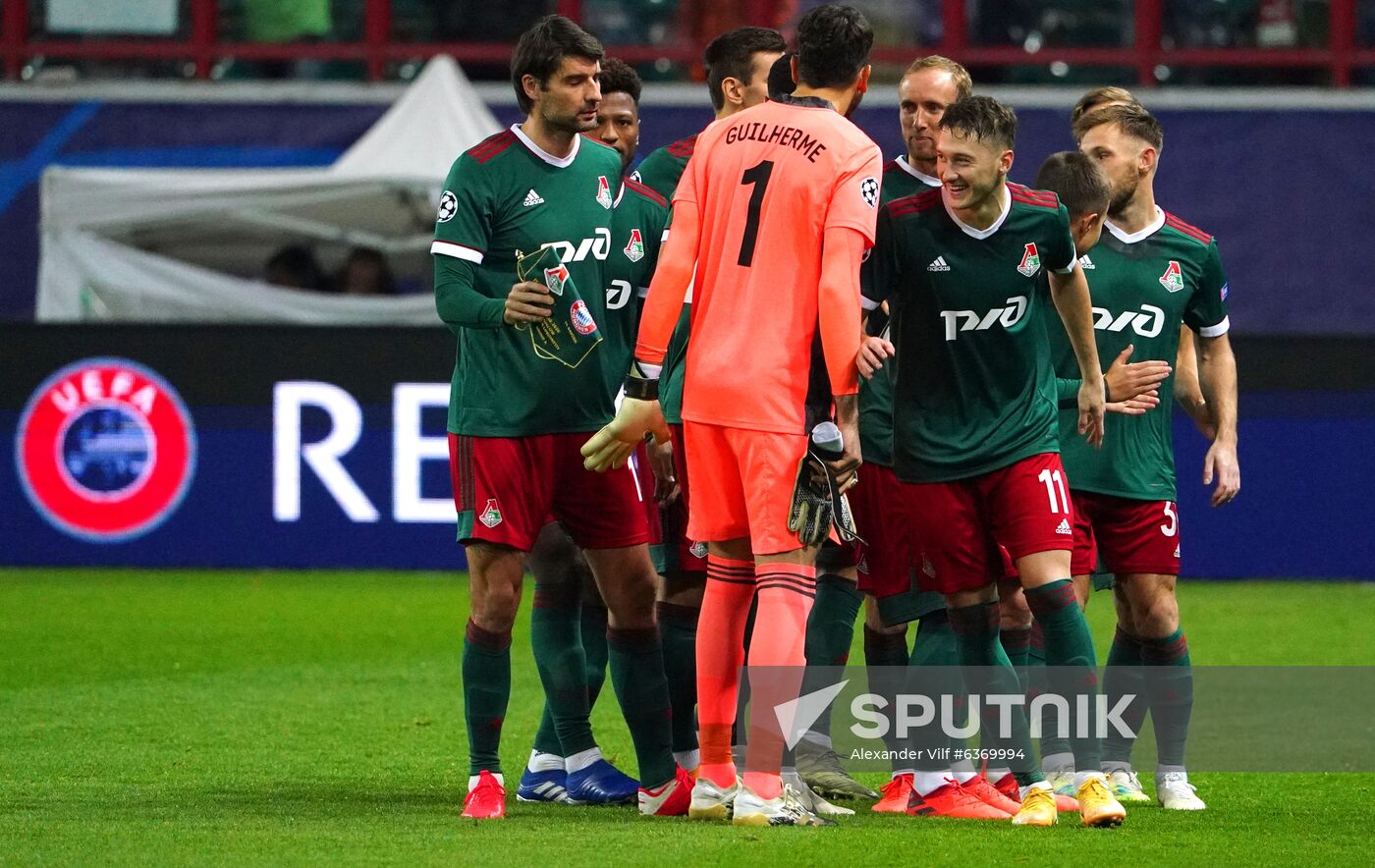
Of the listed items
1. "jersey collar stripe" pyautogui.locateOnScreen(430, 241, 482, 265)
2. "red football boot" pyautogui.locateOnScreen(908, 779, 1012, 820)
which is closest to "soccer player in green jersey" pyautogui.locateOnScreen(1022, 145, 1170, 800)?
"red football boot" pyautogui.locateOnScreen(908, 779, 1012, 820)

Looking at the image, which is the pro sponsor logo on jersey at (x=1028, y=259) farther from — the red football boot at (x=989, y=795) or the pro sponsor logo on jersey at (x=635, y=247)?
the red football boot at (x=989, y=795)

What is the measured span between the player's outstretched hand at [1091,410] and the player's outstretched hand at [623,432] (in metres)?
1.20

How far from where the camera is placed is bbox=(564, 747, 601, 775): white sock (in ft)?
19.4

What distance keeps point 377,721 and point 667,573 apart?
1747 millimetres

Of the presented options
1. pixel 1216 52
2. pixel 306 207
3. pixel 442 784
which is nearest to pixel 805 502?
pixel 442 784

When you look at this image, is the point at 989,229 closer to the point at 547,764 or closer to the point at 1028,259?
the point at 1028,259

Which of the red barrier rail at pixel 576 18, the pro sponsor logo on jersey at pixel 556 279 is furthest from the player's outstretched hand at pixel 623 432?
the red barrier rail at pixel 576 18

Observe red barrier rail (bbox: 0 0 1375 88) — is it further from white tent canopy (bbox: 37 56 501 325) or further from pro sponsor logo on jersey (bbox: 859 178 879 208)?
pro sponsor logo on jersey (bbox: 859 178 879 208)

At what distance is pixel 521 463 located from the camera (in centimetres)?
554

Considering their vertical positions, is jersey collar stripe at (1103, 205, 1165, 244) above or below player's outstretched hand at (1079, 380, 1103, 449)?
above

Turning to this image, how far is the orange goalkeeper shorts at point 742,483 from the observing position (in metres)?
5.15

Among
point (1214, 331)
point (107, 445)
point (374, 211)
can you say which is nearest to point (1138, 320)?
point (1214, 331)

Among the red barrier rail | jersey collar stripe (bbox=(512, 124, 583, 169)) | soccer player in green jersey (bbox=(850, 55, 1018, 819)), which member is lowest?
soccer player in green jersey (bbox=(850, 55, 1018, 819))

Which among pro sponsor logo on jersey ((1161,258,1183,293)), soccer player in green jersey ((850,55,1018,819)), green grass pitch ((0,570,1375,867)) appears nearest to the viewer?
green grass pitch ((0,570,1375,867))
